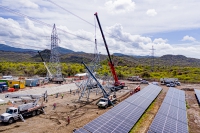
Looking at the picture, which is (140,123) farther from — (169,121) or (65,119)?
(65,119)

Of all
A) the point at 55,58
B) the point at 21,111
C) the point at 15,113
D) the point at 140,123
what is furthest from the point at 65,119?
the point at 55,58

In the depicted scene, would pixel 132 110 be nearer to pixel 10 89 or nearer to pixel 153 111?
pixel 153 111

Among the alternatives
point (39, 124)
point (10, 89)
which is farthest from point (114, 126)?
point (10, 89)

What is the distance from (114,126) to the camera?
20.4 m

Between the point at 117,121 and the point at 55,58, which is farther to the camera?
the point at 55,58

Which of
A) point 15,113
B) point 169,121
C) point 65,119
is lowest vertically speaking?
point 65,119

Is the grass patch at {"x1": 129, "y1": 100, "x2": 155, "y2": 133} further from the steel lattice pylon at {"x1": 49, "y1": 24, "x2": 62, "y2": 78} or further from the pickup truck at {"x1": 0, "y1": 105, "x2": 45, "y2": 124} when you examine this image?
the steel lattice pylon at {"x1": 49, "y1": 24, "x2": 62, "y2": 78}

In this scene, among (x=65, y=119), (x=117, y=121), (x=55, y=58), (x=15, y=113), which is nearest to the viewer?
(x=117, y=121)

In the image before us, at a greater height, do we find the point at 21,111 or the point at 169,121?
the point at 21,111

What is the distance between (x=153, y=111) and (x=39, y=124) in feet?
62.2

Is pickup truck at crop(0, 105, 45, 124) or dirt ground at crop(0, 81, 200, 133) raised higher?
pickup truck at crop(0, 105, 45, 124)

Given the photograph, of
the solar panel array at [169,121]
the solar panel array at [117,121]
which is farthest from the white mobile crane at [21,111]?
the solar panel array at [169,121]

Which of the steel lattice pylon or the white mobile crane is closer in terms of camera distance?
the white mobile crane

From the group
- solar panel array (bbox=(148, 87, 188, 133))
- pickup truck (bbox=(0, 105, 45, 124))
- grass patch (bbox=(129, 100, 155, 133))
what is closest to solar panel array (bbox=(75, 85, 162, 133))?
grass patch (bbox=(129, 100, 155, 133))
